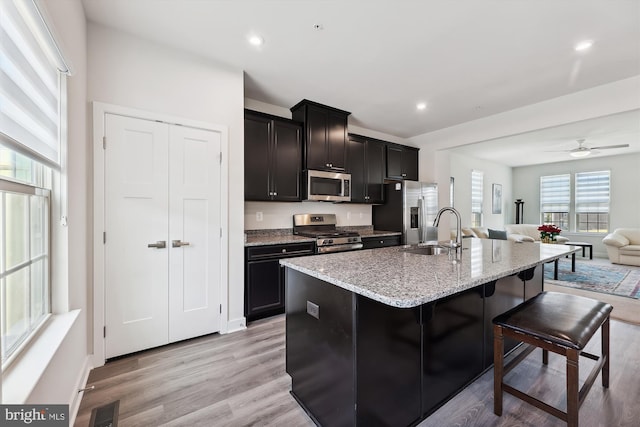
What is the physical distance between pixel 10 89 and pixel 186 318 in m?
2.01

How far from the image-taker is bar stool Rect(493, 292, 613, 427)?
1.32m

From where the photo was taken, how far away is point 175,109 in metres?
2.42

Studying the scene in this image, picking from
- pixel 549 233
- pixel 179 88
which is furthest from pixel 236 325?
pixel 549 233

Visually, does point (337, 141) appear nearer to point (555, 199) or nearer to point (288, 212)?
point (288, 212)

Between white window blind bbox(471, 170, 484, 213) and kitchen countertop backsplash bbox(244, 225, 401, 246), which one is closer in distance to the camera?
kitchen countertop backsplash bbox(244, 225, 401, 246)

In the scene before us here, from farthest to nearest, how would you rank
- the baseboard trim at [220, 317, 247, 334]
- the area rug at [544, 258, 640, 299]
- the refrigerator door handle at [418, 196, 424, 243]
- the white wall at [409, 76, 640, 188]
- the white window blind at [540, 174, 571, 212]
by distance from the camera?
the white window blind at [540, 174, 571, 212], the refrigerator door handle at [418, 196, 424, 243], the area rug at [544, 258, 640, 299], the white wall at [409, 76, 640, 188], the baseboard trim at [220, 317, 247, 334]

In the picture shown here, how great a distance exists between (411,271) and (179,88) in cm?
249

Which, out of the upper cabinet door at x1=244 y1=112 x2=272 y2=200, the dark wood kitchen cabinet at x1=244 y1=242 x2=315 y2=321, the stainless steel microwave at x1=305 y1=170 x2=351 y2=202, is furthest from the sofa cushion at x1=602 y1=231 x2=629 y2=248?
the upper cabinet door at x1=244 y1=112 x2=272 y2=200

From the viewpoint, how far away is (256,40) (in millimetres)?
2303

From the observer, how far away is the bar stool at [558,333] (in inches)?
52.1

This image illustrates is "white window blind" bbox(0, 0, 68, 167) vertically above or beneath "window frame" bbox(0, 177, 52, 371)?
above

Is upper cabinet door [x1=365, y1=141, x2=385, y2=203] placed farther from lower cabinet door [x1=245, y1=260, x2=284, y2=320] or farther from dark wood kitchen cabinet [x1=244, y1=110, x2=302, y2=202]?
lower cabinet door [x1=245, y1=260, x2=284, y2=320]

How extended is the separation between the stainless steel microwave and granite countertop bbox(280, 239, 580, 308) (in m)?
1.65

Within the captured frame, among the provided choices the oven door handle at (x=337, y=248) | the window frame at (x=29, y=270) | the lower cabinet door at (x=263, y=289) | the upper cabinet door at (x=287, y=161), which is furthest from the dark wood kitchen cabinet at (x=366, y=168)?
the window frame at (x=29, y=270)
